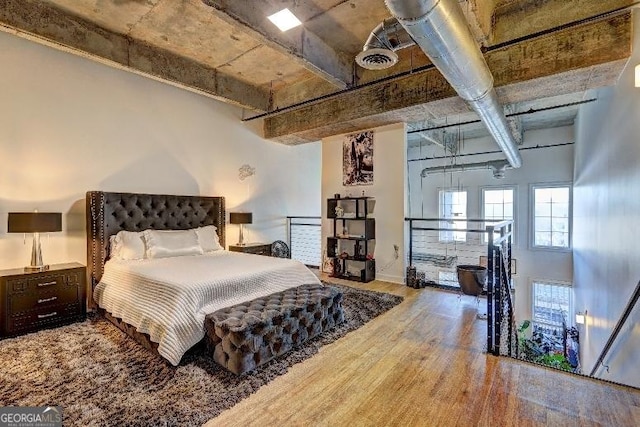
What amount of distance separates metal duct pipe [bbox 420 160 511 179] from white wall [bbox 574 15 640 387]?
4.82ft

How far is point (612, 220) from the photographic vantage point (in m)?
3.54

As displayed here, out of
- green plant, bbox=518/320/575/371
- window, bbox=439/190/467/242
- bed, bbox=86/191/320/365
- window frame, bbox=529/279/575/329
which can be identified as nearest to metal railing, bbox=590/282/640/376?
bed, bbox=86/191/320/365

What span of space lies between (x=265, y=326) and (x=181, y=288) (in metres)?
0.83

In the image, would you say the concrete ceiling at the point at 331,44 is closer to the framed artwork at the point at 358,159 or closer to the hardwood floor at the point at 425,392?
the framed artwork at the point at 358,159

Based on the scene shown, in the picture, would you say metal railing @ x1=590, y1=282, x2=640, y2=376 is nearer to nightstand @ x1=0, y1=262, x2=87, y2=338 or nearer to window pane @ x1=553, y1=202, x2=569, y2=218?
window pane @ x1=553, y1=202, x2=569, y2=218

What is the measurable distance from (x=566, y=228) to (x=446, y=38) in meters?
6.93

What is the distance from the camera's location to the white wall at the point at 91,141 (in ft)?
11.5

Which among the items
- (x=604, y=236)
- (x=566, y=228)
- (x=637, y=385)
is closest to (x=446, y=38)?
(x=637, y=385)

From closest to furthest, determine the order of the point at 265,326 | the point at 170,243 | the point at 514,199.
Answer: the point at 265,326, the point at 170,243, the point at 514,199

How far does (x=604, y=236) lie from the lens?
12.8 feet

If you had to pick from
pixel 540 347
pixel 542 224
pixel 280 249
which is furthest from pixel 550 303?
pixel 280 249

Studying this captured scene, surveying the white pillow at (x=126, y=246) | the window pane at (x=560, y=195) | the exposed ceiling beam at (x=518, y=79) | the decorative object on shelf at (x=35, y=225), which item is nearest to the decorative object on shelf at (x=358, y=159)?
the exposed ceiling beam at (x=518, y=79)

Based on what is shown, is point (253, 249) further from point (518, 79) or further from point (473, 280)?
point (518, 79)

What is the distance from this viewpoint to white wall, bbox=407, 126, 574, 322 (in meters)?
7.05
